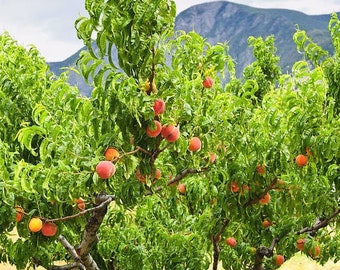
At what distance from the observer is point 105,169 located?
3.84 metres

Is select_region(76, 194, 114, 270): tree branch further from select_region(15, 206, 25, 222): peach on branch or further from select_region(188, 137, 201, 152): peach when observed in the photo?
select_region(188, 137, 201, 152): peach

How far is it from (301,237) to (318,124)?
3.37m

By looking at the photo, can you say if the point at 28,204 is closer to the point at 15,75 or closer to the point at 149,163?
the point at 149,163

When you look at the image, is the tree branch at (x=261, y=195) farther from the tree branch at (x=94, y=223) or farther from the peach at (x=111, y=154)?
the peach at (x=111, y=154)

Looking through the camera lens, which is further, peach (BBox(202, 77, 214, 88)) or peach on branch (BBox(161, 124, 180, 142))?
peach (BBox(202, 77, 214, 88))

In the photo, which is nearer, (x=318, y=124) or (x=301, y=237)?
(x=318, y=124)

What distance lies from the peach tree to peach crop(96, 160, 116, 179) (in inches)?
0.4

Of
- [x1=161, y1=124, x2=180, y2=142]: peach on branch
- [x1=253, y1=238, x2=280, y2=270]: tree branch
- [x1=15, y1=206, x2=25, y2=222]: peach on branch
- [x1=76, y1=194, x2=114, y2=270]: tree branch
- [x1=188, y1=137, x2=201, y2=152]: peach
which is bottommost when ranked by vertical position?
[x1=253, y1=238, x2=280, y2=270]: tree branch

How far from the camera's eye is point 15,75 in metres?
6.03

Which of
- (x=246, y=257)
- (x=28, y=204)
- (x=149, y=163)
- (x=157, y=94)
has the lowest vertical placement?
(x=246, y=257)

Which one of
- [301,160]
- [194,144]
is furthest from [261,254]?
[194,144]

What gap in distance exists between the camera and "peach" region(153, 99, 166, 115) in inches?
151

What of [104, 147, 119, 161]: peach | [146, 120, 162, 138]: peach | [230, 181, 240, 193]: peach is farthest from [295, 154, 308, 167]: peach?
[104, 147, 119, 161]: peach

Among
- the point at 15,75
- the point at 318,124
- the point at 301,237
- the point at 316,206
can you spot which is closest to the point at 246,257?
the point at 301,237
